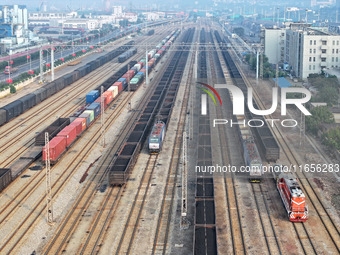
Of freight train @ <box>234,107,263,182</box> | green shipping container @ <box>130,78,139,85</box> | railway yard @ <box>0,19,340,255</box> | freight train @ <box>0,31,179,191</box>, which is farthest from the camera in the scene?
green shipping container @ <box>130,78,139,85</box>

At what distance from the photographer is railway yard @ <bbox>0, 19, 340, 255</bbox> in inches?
1289

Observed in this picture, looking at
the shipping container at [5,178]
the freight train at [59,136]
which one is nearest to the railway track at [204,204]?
the freight train at [59,136]

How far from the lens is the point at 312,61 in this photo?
95.2 meters

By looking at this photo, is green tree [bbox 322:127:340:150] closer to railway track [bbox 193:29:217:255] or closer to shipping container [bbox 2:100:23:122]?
railway track [bbox 193:29:217:255]

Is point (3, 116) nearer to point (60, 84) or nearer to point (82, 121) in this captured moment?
point (82, 121)

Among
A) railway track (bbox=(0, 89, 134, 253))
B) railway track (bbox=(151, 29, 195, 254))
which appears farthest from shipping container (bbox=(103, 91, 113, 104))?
railway track (bbox=(0, 89, 134, 253))

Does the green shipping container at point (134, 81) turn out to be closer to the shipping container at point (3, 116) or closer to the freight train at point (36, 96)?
the freight train at point (36, 96)

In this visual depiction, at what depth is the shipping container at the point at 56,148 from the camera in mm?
45919

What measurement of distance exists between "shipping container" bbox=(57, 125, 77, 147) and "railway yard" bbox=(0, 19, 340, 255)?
448 mm

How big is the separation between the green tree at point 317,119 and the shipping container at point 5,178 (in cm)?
3593

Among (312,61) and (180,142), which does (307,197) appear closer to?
(180,142)

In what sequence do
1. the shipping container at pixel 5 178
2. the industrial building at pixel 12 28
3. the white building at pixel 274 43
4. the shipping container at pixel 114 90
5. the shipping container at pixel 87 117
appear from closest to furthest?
the shipping container at pixel 5 178 < the shipping container at pixel 87 117 < the shipping container at pixel 114 90 < the white building at pixel 274 43 < the industrial building at pixel 12 28

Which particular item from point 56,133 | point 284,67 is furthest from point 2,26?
point 56,133

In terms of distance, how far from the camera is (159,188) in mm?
41906
